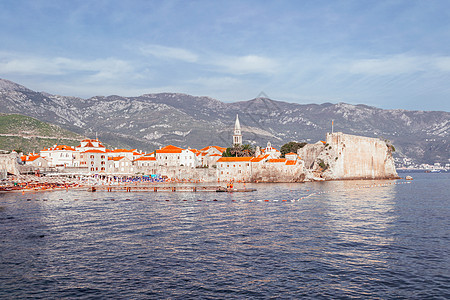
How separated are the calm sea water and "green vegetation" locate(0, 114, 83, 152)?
428 feet

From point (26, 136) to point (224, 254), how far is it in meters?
175

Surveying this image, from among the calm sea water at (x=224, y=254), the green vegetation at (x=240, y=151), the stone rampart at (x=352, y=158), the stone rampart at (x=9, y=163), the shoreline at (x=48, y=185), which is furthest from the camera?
the green vegetation at (x=240, y=151)

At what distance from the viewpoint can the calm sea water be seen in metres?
20.6

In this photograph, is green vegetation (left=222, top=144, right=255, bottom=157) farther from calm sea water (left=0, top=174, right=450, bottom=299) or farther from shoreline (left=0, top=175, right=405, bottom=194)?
calm sea water (left=0, top=174, right=450, bottom=299)

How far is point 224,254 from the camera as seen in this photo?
90.7 ft

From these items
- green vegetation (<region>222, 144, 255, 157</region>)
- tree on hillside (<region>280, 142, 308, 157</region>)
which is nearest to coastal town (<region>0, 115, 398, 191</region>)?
green vegetation (<region>222, 144, 255, 157</region>)

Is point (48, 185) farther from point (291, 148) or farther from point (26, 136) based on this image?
point (26, 136)

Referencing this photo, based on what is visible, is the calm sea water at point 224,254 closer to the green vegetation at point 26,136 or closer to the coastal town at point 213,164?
the coastal town at point 213,164

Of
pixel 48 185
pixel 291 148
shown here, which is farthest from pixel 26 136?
pixel 291 148

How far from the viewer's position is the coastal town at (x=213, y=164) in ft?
379

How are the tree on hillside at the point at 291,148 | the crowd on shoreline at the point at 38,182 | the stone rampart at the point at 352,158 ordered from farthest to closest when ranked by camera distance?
the tree on hillside at the point at 291,148
the stone rampart at the point at 352,158
the crowd on shoreline at the point at 38,182

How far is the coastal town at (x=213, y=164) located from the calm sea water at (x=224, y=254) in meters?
67.3

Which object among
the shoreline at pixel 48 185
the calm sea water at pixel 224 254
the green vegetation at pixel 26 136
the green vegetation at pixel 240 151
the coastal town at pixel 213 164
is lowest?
the calm sea water at pixel 224 254

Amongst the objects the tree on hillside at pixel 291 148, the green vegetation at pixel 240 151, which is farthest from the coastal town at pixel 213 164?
the tree on hillside at pixel 291 148
